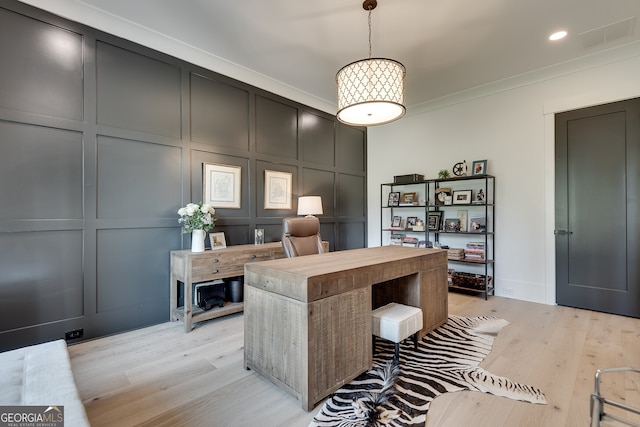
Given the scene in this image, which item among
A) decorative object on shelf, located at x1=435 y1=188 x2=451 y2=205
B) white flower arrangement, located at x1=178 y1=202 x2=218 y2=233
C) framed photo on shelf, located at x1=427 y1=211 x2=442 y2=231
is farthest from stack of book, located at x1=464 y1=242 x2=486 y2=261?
white flower arrangement, located at x1=178 y1=202 x2=218 y2=233

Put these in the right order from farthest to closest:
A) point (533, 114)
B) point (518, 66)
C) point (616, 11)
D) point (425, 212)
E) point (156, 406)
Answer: point (425, 212) < point (533, 114) < point (518, 66) < point (616, 11) < point (156, 406)

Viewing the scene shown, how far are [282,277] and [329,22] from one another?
2402 mm

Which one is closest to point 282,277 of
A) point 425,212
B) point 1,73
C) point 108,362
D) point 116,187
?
point 108,362

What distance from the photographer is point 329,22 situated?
272 centimetres

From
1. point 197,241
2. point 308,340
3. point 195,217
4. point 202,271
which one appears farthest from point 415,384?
point 195,217

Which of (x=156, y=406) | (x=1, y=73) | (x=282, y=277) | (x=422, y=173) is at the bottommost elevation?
(x=156, y=406)

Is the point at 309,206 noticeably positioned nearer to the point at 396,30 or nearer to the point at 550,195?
the point at 396,30

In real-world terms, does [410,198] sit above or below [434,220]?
above

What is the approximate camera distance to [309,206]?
4062 mm

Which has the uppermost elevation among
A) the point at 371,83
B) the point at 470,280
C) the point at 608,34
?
the point at 608,34

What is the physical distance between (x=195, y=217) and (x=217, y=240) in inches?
16.8

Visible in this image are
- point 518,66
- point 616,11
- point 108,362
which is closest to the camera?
point 108,362

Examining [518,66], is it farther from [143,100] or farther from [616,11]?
[143,100]

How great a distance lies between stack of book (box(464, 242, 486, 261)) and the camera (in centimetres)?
399
